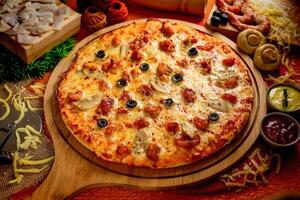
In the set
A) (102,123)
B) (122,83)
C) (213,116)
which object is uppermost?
(213,116)

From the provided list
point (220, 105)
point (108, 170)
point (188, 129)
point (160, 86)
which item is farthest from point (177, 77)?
point (108, 170)

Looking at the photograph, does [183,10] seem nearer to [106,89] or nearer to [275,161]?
[106,89]

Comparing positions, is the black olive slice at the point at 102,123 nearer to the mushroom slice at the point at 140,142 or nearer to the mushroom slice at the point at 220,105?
the mushroom slice at the point at 140,142

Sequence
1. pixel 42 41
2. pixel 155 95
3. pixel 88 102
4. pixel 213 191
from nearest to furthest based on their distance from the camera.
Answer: pixel 213 191 → pixel 88 102 → pixel 155 95 → pixel 42 41

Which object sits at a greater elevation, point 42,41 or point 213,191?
point 42,41

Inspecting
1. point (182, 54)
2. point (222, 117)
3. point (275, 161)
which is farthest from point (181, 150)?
point (182, 54)

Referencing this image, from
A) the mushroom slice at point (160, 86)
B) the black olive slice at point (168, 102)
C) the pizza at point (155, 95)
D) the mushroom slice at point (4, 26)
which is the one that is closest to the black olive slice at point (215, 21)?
the pizza at point (155, 95)

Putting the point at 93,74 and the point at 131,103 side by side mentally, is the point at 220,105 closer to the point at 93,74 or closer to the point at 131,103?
the point at 131,103
